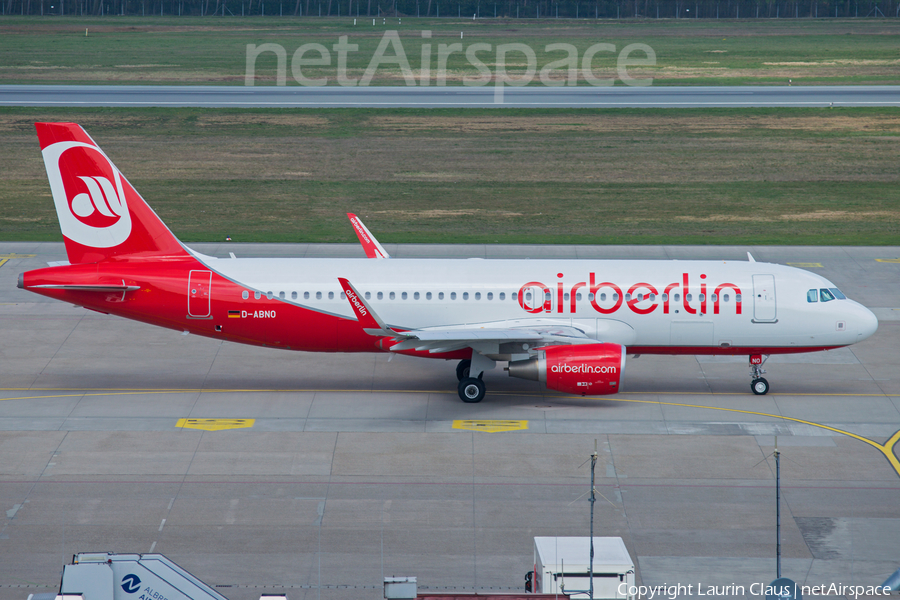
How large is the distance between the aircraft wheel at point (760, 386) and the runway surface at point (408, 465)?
17.5 inches

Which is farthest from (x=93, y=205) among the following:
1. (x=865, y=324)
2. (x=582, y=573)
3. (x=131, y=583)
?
(x=865, y=324)

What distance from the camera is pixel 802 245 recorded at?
155 feet

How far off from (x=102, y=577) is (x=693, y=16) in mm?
154518

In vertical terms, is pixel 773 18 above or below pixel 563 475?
above

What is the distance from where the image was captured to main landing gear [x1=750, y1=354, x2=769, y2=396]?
30078 millimetres

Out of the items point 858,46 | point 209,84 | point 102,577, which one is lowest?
point 102,577

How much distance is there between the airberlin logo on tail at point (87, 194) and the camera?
2880cm

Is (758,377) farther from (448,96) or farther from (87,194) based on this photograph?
(448,96)

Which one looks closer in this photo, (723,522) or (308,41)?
(723,522)

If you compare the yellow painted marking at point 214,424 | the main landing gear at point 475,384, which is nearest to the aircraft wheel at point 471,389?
the main landing gear at point 475,384

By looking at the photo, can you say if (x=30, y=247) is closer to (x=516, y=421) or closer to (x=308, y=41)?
(x=516, y=421)

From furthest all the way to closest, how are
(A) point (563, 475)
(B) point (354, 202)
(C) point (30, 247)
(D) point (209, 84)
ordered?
(D) point (209, 84)
(B) point (354, 202)
(C) point (30, 247)
(A) point (563, 475)

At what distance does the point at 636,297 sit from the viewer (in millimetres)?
29344

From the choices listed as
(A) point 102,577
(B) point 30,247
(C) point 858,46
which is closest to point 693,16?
(C) point 858,46
